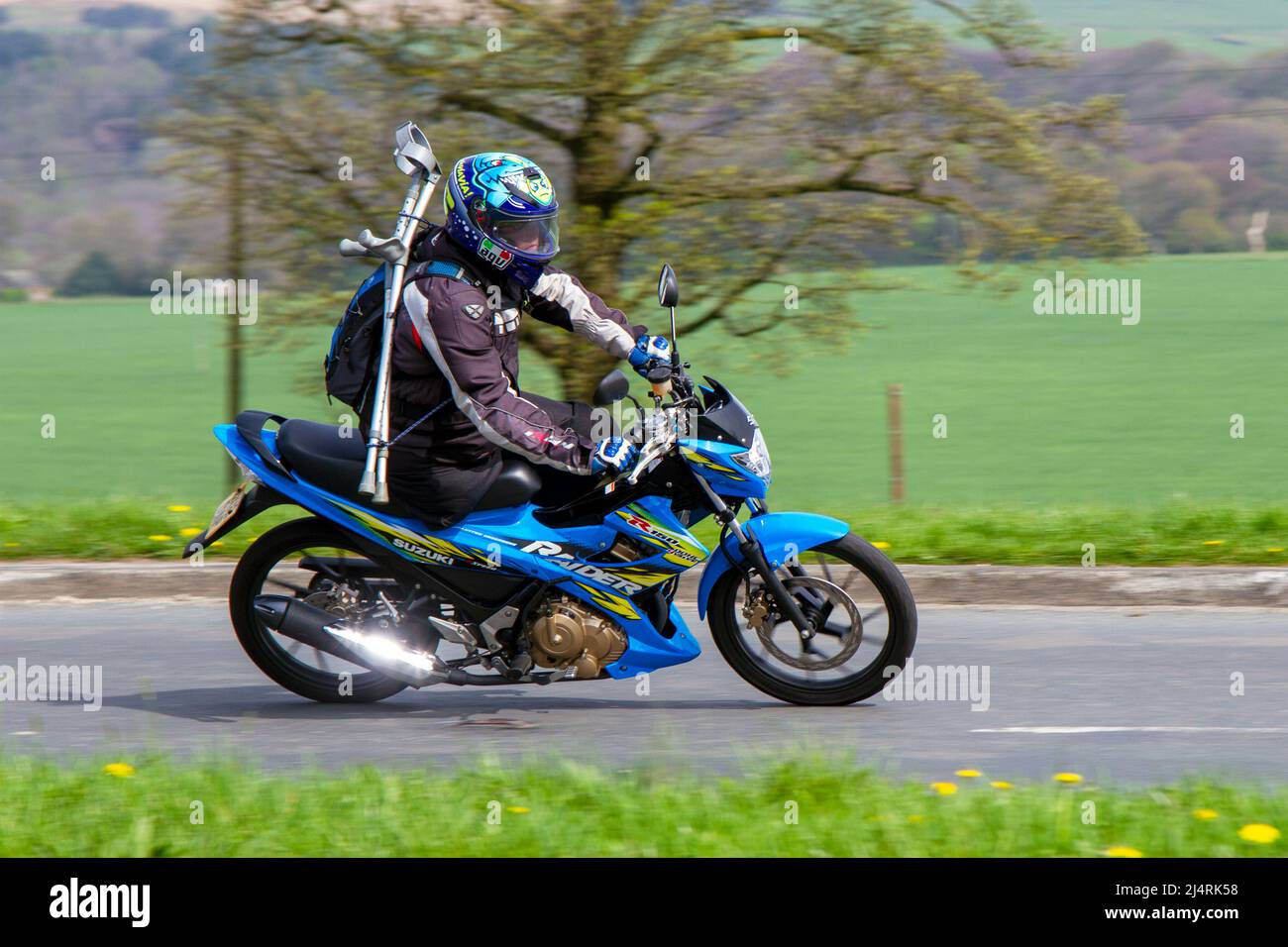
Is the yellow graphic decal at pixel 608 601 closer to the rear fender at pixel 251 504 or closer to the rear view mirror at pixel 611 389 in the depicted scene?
the rear view mirror at pixel 611 389

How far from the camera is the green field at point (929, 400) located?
10969 mm

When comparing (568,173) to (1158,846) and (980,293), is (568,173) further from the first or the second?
(1158,846)

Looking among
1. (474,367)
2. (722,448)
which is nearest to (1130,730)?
(722,448)

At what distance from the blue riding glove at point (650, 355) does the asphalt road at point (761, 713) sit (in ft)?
4.24

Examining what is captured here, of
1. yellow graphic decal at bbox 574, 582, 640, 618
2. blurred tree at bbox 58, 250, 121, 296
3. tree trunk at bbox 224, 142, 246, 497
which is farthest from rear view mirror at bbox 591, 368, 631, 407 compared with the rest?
blurred tree at bbox 58, 250, 121, 296

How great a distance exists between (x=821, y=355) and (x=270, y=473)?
5604 mm

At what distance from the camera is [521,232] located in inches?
224

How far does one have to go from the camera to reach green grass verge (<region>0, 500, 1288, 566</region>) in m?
8.45

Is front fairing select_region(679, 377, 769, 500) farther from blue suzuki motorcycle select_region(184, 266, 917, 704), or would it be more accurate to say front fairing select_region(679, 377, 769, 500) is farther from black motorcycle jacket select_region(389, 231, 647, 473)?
black motorcycle jacket select_region(389, 231, 647, 473)

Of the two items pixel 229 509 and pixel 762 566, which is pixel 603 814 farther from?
pixel 229 509

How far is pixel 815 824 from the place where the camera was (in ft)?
14.3

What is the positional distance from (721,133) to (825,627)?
17.4 ft

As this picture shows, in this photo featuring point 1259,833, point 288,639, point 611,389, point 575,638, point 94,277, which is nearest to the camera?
point 1259,833

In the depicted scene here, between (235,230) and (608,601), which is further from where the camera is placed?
(235,230)
